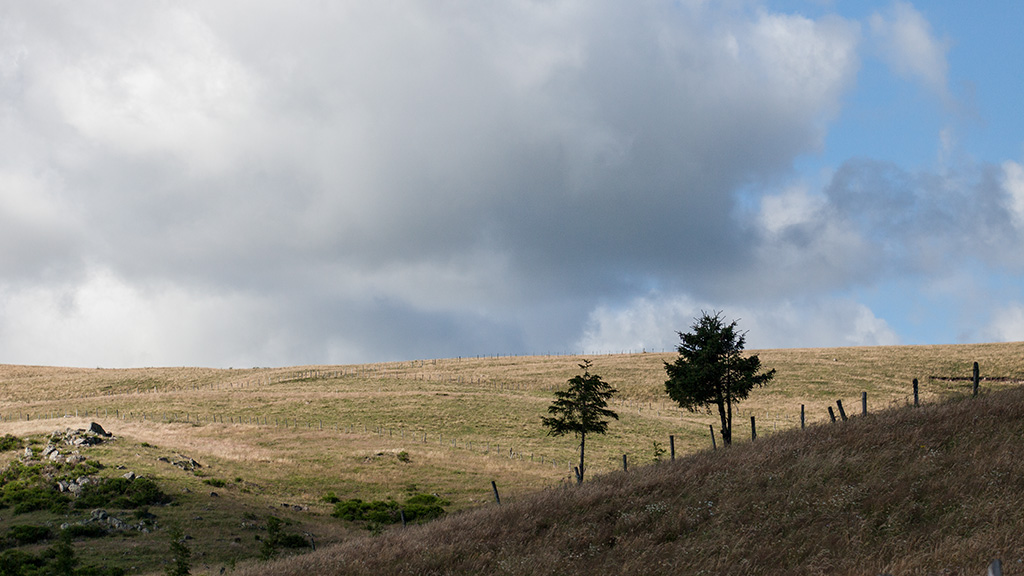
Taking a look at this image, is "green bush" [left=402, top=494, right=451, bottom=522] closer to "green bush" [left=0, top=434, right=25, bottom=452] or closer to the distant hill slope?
the distant hill slope

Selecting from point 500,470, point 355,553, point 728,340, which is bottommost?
point 500,470

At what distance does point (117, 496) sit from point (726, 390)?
130 ft

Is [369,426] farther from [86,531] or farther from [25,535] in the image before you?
[25,535]

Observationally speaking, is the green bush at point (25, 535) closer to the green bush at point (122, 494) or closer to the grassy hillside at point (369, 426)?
the grassy hillside at point (369, 426)

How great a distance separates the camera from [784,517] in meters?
14.9

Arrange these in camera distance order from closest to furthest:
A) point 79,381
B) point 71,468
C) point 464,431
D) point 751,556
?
point 751,556 → point 71,468 → point 464,431 → point 79,381

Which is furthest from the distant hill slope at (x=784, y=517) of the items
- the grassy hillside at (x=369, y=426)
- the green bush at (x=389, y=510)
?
the green bush at (x=389, y=510)

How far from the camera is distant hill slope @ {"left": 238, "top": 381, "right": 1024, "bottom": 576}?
41.8 feet

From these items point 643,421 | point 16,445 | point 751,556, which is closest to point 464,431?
point 643,421

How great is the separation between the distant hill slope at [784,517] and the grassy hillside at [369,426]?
3.87 metres

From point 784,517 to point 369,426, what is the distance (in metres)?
63.0

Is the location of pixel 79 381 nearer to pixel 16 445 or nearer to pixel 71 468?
pixel 16 445

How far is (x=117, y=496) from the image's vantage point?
44.1 meters

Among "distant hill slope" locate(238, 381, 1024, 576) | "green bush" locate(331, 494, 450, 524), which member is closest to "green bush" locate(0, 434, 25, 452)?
"green bush" locate(331, 494, 450, 524)
